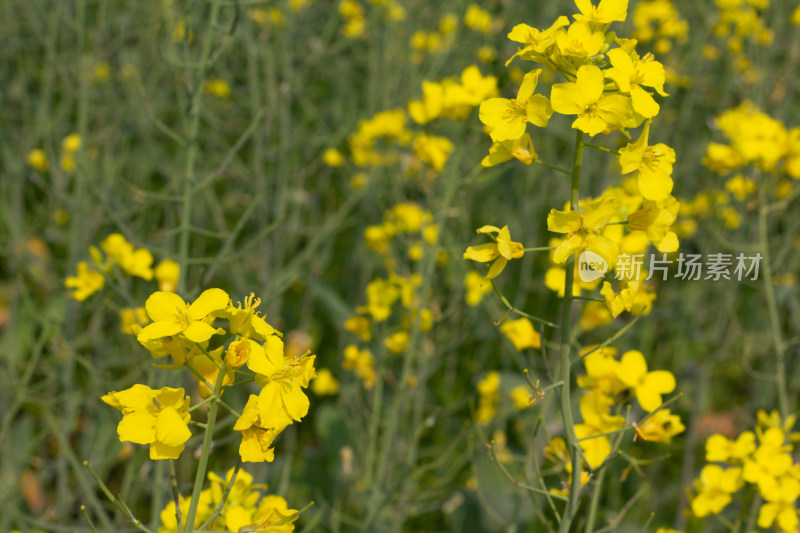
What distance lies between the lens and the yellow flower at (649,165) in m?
1.25

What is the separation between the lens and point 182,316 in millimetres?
1099

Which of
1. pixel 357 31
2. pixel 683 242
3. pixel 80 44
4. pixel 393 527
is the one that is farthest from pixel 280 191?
pixel 683 242

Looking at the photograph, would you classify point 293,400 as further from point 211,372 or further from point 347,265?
point 347,265

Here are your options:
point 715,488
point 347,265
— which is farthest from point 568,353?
point 347,265

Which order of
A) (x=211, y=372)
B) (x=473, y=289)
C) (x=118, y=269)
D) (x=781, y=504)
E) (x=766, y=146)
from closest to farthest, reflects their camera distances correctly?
(x=211, y=372) < (x=781, y=504) < (x=118, y=269) < (x=766, y=146) < (x=473, y=289)

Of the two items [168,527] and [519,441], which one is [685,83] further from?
[168,527]

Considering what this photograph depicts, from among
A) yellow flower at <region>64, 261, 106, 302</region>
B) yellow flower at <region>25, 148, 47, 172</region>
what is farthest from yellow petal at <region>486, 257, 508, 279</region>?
yellow flower at <region>25, 148, 47, 172</region>

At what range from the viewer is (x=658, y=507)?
3270 mm

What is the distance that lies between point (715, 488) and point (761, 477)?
15 cm

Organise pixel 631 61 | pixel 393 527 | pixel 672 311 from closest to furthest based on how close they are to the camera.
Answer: pixel 631 61
pixel 393 527
pixel 672 311

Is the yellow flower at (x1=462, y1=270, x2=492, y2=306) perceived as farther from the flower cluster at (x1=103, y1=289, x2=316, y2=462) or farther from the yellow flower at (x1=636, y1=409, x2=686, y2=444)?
the flower cluster at (x1=103, y1=289, x2=316, y2=462)

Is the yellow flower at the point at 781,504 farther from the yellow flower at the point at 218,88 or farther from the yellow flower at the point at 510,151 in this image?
the yellow flower at the point at 218,88

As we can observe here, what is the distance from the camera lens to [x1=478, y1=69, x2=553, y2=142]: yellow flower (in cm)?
130

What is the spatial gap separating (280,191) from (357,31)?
1.26 meters
